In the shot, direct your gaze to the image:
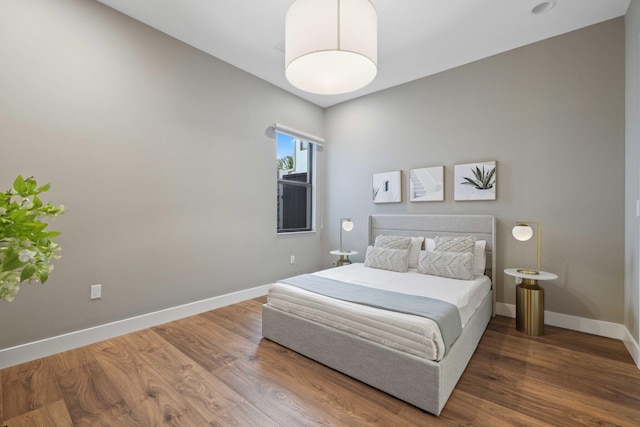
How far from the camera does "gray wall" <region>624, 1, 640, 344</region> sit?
2223 millimetres

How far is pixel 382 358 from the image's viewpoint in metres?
1.81

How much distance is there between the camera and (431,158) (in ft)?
12.1

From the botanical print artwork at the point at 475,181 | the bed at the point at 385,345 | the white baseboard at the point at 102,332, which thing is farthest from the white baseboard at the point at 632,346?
the white baseboard at the point at 102,332

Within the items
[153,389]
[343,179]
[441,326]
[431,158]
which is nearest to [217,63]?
[343,179]

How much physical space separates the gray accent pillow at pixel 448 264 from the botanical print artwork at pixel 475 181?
788 millimetres

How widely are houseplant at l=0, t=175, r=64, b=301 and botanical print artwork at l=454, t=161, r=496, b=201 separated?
11.8ft

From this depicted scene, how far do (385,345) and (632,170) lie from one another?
8.32 feet

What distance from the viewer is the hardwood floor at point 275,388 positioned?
160cm

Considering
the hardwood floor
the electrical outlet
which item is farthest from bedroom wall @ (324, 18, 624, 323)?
the electrical outlet

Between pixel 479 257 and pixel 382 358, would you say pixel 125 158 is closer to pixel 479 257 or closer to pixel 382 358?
pixel 382 358

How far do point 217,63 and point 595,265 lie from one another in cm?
450

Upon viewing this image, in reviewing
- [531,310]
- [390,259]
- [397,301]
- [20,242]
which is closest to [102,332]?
[20,242]

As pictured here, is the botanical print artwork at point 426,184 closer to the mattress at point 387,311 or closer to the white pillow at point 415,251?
the white pillow at point 415,251

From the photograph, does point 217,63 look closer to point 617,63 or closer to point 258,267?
point 258,267
